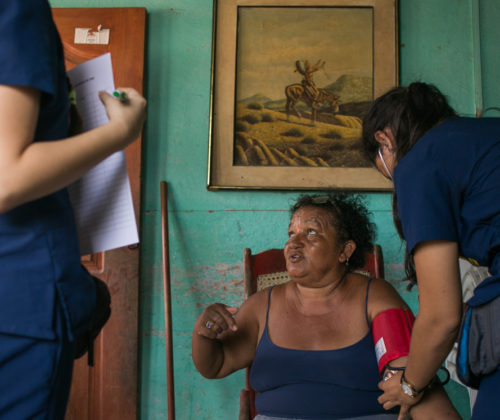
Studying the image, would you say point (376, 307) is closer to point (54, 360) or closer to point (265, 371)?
point (265, 371)

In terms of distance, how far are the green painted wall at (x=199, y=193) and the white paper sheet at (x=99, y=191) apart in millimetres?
1547

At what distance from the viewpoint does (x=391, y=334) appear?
139 centimetres

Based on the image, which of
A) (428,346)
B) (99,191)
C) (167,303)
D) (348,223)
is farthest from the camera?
(167,303)

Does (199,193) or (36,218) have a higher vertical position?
(199,193)

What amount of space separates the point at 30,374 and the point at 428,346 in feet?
2.61

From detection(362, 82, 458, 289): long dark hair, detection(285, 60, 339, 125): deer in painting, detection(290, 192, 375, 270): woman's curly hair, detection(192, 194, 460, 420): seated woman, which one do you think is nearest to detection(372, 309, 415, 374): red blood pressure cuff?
detection(192, 194, 460, 420): seated woman

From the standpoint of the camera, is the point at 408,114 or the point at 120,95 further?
the point at 408,114

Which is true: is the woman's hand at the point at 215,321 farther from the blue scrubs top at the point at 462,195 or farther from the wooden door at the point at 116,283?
the wooden door at the point at 116,283

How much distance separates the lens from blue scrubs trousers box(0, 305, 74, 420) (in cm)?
75

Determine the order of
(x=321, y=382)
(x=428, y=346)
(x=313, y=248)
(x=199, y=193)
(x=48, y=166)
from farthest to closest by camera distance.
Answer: (x=199, y=193)
(x=313, y=248)
(x=321, y=382)
(x=428, y=346)
(x=48, y=166)

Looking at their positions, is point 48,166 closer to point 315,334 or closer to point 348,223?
point 315,334

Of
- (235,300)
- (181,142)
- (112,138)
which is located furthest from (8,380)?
(181,142)

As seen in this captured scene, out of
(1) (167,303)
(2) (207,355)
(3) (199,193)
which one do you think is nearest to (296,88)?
(3) (199,193)

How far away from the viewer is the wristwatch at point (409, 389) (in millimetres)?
1184
